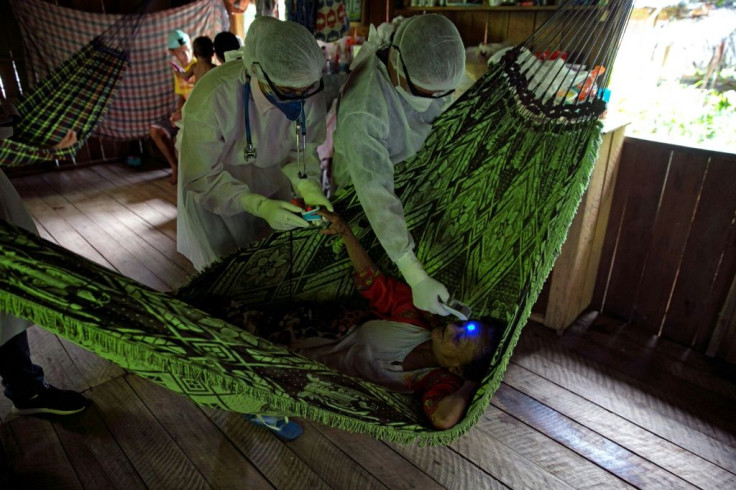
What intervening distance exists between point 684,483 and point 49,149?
10.2 feet

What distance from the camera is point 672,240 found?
1.84m

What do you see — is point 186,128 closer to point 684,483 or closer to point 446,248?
point 446,248

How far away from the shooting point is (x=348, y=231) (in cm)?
140

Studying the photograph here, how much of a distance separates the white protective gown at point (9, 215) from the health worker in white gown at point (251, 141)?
411mm

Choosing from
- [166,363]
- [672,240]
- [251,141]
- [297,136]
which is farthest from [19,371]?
[672,240]

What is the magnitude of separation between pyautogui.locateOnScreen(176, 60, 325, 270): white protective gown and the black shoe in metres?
0.61

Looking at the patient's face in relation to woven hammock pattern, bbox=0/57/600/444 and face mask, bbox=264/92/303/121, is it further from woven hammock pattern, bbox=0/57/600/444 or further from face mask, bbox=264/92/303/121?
face mask, bbox=264/92/303/121

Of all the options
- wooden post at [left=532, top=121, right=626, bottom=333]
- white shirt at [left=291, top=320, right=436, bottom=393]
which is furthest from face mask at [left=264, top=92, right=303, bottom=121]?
wooden post at [left=532, top=121, right=626, bottom=333]

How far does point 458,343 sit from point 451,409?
0.77 ft

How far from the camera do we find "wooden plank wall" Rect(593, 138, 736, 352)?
172 centimetres

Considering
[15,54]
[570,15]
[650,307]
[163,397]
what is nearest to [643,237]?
[650,307]

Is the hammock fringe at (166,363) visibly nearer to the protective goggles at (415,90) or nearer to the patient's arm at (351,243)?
the patient's arm at (351,243)

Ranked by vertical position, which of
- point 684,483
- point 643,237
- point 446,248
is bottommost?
point 684,483

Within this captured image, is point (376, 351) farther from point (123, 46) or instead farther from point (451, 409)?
point (123, 46)
